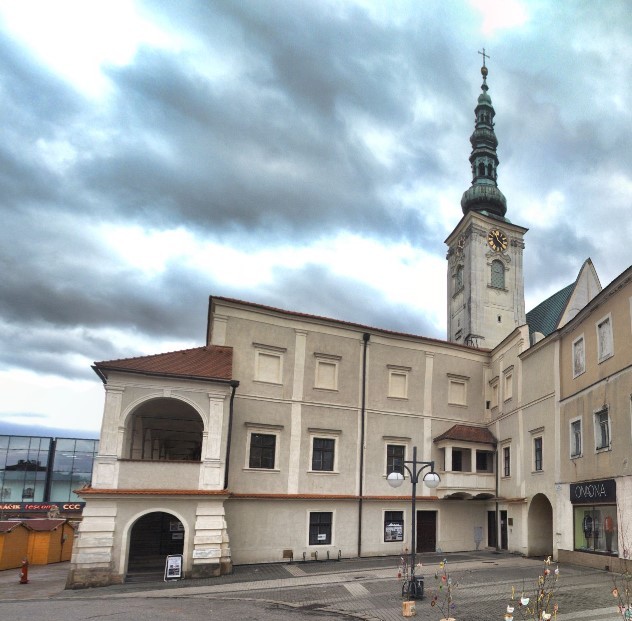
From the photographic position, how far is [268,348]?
27.9 metres

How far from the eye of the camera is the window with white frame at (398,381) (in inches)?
1177

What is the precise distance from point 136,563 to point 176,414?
7261 millimetres

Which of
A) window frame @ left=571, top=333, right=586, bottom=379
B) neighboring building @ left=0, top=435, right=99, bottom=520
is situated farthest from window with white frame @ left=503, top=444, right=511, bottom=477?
neighboring building @ left=0, top=435, right=99, bottom=520

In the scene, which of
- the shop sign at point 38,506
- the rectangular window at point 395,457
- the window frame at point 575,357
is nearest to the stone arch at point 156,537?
the rectangular window at point 395,457

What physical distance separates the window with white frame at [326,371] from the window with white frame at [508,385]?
933 centimetres

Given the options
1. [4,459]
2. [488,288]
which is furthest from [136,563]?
[4,459]

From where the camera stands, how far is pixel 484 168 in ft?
170

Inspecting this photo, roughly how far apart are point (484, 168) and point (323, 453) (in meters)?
35.4

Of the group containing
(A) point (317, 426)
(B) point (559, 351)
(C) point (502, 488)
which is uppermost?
(B) point (559, 351)

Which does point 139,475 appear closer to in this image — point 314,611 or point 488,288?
point 314,611

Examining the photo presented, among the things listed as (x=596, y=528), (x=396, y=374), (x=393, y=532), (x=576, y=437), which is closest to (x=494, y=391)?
(x=396, y=374)

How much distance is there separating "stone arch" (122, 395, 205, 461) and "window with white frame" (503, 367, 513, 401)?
16201 millimetres

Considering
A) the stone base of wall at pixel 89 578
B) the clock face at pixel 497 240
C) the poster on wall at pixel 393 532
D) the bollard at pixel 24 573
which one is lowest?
the bollard at pixel 24 573

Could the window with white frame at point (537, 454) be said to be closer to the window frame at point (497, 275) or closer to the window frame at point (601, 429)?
the window frame at point (601, 429)
